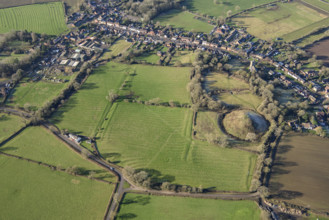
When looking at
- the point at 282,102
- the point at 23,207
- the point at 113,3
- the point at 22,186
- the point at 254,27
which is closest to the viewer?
the point at 23,207

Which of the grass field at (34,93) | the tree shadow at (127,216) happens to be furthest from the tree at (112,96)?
the tree shadow at (127,216)

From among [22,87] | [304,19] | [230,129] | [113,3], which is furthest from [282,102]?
[113,3]

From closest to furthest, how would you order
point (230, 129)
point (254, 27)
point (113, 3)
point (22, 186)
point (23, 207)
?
1. point (23, 207)
2. point (22, 186)
3. point (230, 129)
4. point (254, 27)
5. point (113, 3)

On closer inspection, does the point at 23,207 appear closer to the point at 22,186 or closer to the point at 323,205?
the point at 22,186

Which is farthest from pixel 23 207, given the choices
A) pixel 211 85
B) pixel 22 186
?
pixel 211 85

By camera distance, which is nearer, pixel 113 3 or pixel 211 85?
pixel 211 85

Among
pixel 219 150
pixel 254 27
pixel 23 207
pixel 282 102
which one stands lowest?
pixel 23 207

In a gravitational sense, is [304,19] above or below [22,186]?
above

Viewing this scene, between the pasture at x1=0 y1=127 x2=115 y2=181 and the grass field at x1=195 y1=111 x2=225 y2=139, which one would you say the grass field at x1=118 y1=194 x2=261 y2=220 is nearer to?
the pasture at x1=0 y1=127 x2=115 y2=181
